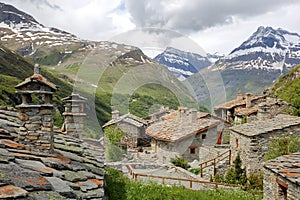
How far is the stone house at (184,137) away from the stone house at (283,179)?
14130 millimetres

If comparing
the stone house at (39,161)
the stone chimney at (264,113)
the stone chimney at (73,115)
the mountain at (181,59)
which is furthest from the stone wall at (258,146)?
the stone house at (39,161)

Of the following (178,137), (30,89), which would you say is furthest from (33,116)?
(178,137)

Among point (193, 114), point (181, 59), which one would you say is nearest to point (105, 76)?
point (193, 114)

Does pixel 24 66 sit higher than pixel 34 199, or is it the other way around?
pixel 24 66

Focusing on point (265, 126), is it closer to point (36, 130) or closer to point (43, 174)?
point (36, 130)

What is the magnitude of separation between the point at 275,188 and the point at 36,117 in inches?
288

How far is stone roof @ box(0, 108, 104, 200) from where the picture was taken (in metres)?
3.33

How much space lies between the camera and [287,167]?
368 inches

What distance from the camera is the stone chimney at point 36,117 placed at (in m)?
5.68

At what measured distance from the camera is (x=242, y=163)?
17.2 m

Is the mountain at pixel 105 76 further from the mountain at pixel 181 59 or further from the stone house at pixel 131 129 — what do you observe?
the stone house at pixel 131 129

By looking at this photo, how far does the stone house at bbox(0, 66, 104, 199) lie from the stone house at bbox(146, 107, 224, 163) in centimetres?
1831

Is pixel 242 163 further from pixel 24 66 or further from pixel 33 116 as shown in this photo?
pixel 24 66

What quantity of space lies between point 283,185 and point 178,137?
51.5 feet
